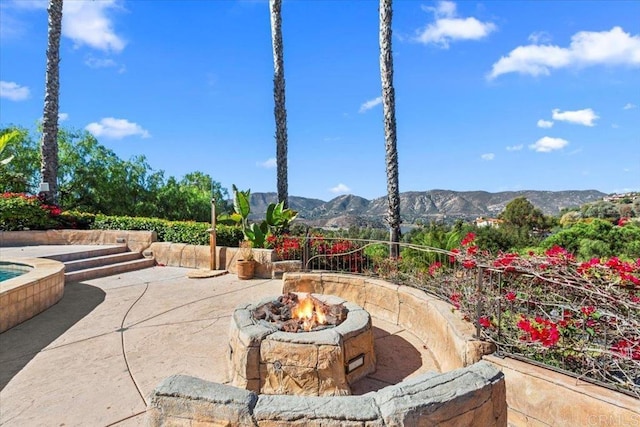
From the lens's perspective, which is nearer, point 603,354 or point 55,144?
point 603,354

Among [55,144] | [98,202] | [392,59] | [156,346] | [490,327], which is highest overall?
[392,59]

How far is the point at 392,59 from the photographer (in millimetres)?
9445

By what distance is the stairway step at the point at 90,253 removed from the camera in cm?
848

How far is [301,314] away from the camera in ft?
13.5

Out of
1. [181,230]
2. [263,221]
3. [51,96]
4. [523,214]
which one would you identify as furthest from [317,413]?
[523,214]

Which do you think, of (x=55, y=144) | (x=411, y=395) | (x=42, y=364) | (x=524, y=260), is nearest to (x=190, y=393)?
(x=411, y=395)

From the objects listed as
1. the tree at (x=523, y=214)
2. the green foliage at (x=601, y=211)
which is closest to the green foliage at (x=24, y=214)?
the green foliage at (x=601, y=211)

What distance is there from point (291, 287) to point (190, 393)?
14.8ft

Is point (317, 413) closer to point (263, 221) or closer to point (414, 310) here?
point (414, 310)

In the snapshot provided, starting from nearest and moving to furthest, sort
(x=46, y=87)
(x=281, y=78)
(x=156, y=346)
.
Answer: (x=156, y=346)
(x=281, y=78)
(x=46, y=87)

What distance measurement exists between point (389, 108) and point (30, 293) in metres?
8.66

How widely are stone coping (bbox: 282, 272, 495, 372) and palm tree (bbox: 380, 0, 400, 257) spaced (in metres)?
3.47

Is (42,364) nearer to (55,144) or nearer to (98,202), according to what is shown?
(55,144)

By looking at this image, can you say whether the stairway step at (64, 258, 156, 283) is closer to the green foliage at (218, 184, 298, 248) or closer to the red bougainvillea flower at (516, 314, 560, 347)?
the green foliage at (218, 184, 298, 248)
